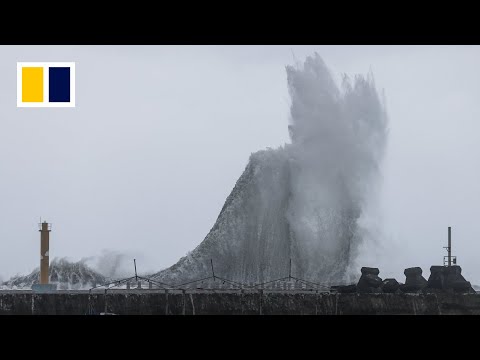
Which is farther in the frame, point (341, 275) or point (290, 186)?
point (290, 186)

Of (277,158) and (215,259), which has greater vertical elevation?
(277,158)

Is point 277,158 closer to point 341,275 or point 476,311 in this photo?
point 341,275

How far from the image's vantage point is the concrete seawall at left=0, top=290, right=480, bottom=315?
77188 mm

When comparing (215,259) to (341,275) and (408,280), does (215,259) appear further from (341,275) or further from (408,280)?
(408,280)

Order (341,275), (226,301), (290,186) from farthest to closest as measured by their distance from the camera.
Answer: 1. (290,186)
2. (341,275)
3. (226,301)

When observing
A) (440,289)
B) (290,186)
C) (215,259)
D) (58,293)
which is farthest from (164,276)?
(440,289)

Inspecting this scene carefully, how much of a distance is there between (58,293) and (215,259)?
785 inches

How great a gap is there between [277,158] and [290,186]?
236cm

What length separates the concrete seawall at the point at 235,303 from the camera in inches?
3039

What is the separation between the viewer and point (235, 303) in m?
77.3

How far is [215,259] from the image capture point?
97375 millimetres

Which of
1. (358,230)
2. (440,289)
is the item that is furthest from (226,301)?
(358,230)

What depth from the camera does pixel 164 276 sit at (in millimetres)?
97062

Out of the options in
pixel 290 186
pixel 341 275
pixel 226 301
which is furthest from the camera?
pixel 290 186
